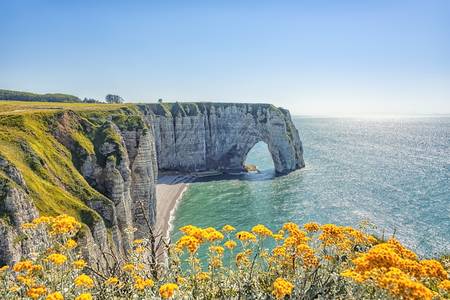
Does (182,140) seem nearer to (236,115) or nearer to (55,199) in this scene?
(236,115)

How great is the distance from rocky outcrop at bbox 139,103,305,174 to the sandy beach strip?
10.3 m

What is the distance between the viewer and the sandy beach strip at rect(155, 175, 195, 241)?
7182cm

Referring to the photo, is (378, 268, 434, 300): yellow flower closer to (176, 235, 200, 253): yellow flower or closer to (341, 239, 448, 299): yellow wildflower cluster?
(341, 239, 448, 299): yellow wildflower cluster

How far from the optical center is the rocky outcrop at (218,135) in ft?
410

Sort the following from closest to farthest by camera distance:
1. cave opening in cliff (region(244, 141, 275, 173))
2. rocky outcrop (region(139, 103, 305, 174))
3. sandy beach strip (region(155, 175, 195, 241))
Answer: sandy beach strip (region(155, 175, 195, 241)) → rocky outcrop (region(139, 103, 305, 174)) → cave opening in cliff (region(244, 141, 275, 173))

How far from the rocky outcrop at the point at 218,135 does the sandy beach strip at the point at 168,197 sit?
1035 cm

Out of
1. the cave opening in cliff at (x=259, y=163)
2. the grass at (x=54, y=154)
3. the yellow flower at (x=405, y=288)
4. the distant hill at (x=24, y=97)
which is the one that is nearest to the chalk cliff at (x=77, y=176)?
the grass at (x=54, y=154)

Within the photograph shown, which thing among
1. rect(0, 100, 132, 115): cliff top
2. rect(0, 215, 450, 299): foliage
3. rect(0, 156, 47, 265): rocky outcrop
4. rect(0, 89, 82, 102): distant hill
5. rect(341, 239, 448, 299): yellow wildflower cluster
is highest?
rect(0, 89, 82, 102): distant hill

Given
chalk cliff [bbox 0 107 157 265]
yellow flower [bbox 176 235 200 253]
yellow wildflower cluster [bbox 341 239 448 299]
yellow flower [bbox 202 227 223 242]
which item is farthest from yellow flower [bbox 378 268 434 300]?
chalk cliff [bbox 0 107 157 265]

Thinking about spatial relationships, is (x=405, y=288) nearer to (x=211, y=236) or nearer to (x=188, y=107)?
(x=211, y=236)

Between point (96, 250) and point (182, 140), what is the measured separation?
312 feet

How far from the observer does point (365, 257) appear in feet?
22.3

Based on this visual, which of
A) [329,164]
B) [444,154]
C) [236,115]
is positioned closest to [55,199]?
[236,115]

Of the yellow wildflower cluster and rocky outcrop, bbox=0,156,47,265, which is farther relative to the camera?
rocky outcrop, bbox=0,156,47,265
